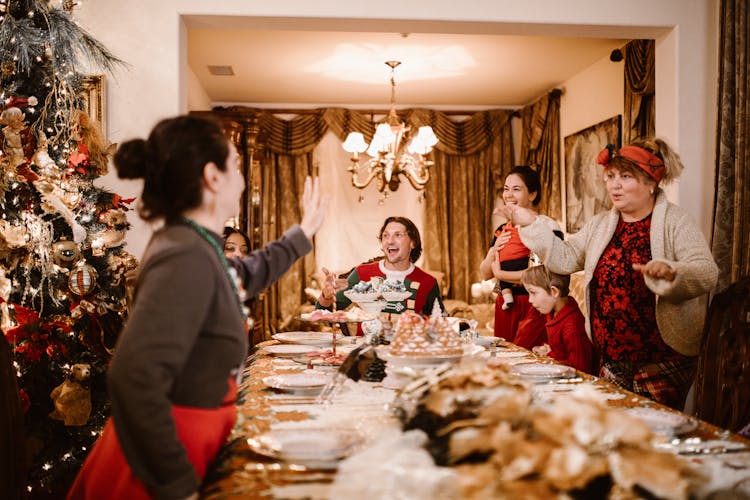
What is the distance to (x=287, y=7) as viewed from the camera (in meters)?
3.33

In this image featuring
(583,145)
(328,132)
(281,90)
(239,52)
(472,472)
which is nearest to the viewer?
(472,472)

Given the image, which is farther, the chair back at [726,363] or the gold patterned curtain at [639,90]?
the gold patterned curtain at [639,90]

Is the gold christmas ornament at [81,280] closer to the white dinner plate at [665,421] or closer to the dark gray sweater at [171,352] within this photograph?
the dark gray sweater at [171,352]

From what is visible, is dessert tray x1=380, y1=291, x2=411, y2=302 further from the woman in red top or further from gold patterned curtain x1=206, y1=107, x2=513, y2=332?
gold patterned curtain x1=206, y1=107, x2=513, y2=332

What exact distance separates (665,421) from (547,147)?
227 inches

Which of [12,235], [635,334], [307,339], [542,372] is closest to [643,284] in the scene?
[635,334]

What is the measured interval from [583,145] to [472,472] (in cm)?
555

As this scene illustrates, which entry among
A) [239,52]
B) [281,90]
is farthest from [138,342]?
[281,90]

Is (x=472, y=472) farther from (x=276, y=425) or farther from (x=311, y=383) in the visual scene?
(x=311, y=383)

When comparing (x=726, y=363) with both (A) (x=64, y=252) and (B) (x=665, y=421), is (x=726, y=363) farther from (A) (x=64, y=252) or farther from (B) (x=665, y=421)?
(A) (x=64, y=252)

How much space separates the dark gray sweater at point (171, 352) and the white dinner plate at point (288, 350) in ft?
3.54

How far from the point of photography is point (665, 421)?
1.34 meters

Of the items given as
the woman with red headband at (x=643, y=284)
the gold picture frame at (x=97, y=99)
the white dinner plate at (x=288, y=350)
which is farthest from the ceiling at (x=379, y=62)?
the white dinner plate at (x=288, y=350)

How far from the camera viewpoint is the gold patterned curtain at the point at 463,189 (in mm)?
7762
